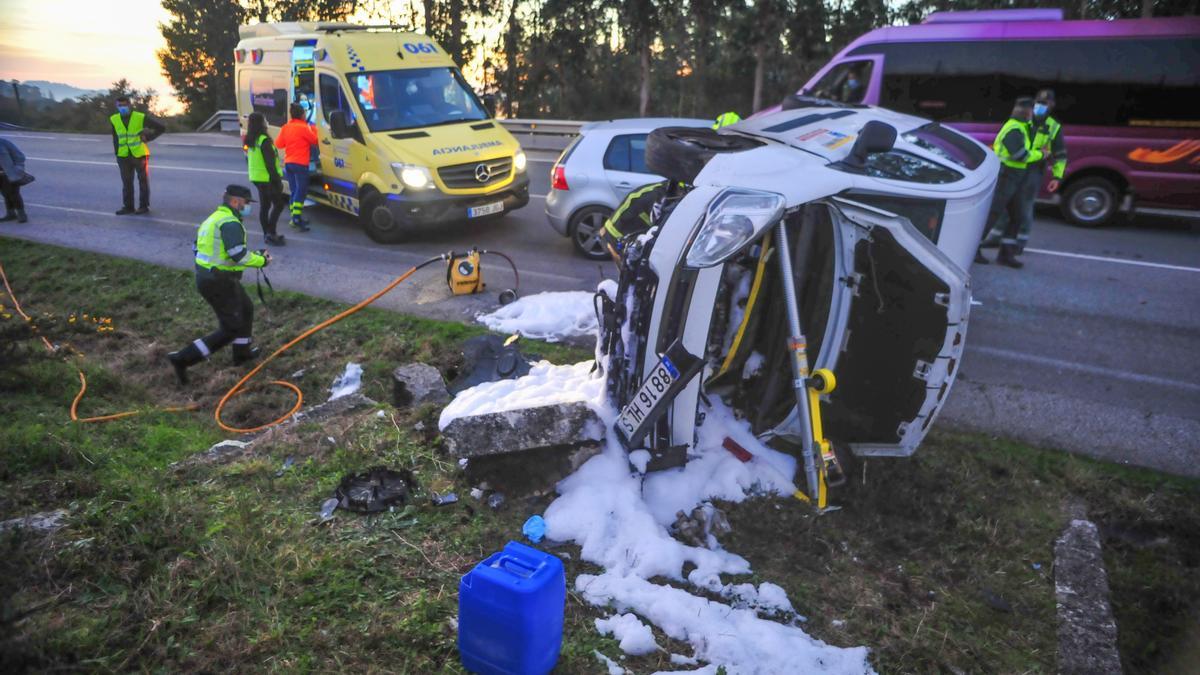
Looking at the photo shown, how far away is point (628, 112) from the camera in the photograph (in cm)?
3088

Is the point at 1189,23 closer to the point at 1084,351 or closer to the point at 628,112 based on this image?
the point at 1084,351

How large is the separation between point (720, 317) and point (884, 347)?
0.95 metres

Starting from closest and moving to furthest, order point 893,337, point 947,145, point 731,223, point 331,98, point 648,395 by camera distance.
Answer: point 731,223, point 648,395, point 893,337, point 947,145, point 331,98

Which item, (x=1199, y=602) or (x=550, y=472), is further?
(x=550, y=472)

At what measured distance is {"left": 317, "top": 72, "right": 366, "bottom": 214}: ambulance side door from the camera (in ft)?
33.2

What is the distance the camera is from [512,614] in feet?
9.03

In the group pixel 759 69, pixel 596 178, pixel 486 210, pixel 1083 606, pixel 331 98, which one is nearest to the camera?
pixel 1083 606

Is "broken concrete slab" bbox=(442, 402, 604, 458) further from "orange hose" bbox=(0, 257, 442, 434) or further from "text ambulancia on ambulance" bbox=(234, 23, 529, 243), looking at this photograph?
"text ambulancia on ambulance" bbox=(234, 23, 529, 243)

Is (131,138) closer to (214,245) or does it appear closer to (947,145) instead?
(214,245)

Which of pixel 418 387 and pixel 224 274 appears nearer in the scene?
pixel 418 387

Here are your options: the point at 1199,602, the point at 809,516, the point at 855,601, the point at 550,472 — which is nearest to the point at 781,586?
the point at 855,601

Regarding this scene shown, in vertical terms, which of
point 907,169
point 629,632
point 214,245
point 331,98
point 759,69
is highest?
point 759,69

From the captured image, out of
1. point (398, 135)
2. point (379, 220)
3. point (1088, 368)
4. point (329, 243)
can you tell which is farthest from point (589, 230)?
point (1088, 368)

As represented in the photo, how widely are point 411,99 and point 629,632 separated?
8.75 m
